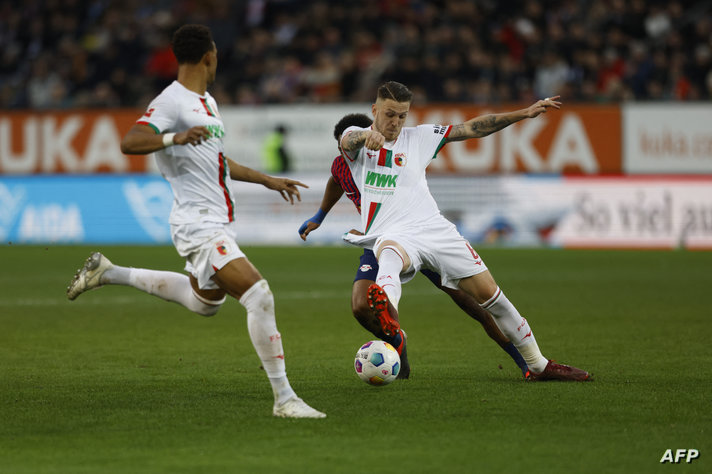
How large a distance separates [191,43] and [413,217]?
1.91m

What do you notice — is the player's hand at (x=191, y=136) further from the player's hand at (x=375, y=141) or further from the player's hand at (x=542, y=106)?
the player's hand at (x=542, y=106)

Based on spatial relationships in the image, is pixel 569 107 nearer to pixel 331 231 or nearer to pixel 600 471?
pixel 331 231

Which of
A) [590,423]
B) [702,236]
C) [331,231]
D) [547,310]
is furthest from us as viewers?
[331,231]

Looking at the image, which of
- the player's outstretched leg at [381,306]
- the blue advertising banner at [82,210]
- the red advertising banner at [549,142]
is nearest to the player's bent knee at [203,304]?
the player's outstretched leg at [381,306]

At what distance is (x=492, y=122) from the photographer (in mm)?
7363

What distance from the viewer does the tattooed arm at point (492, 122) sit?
7191 mm

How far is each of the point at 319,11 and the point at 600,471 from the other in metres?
20.3

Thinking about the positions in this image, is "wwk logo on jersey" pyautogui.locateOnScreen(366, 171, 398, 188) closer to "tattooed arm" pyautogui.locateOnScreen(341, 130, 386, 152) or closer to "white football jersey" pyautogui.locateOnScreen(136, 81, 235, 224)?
"tattooed arm" pyautogui.locateOnScreen(341, 130, 386, 152)

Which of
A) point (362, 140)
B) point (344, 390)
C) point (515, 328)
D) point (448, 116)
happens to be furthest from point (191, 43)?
point (448, 116)

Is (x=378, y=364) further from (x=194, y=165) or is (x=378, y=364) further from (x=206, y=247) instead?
(x=194, y=165)

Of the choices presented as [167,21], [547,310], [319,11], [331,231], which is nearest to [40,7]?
[167,21]

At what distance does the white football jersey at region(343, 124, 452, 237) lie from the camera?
24.3 ft

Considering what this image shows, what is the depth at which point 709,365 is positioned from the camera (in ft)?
27.1

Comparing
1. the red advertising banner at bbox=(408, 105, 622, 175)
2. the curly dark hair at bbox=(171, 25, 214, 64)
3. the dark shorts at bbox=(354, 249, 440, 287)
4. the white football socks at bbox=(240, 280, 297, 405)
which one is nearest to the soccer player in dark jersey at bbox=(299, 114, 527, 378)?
the dark shorts at bbox=(354, 249, 440, 287)
